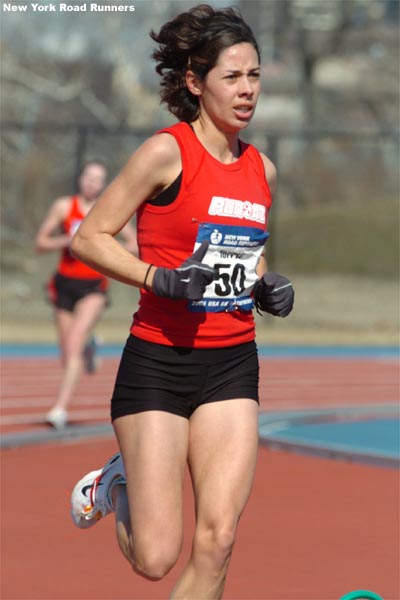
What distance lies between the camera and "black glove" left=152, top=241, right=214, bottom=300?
4.72 m

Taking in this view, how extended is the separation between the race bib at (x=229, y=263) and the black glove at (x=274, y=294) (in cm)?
5

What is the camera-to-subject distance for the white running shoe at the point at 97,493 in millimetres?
5402

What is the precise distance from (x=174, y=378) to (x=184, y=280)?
1.39 ft

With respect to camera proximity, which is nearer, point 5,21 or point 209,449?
point 209,449

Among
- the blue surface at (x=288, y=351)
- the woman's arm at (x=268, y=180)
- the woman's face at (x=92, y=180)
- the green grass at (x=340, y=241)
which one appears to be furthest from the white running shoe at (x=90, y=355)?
the green grass at (x=340, y=241)

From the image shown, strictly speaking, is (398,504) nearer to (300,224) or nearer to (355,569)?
(355,569)

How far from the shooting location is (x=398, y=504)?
332 inches

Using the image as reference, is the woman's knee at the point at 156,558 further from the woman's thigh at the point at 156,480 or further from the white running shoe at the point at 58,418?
the white running shoe at the point at 58,418

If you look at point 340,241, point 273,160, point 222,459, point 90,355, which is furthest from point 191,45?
point 340,241

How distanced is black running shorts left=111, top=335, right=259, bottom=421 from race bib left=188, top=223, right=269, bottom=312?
17cm

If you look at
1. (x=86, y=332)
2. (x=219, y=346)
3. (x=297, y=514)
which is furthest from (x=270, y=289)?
(x=86, y=332)

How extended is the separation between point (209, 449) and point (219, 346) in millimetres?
367

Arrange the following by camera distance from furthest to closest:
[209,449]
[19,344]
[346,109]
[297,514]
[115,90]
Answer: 1. [346,109]
2. [115,90]
3. [19,344]
4. [297,514]
5. [209,449]

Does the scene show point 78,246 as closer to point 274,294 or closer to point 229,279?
point 229,279
